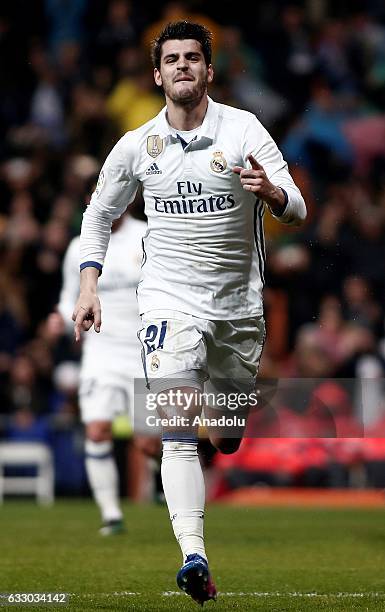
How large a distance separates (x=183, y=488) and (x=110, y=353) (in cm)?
510

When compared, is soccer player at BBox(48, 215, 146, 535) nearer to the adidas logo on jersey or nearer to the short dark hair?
the adidas logo on jersey

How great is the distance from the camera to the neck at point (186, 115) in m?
6.64

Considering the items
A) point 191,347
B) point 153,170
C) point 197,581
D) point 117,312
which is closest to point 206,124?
point 153,170

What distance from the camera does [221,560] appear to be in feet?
28.2

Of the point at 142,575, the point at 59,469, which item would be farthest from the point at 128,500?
the point at 142,575

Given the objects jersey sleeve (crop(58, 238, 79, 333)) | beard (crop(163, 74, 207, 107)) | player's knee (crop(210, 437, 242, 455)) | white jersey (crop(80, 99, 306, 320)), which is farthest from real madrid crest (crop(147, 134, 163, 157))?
jersey sleeve (crop(58, 238, 79, 333))

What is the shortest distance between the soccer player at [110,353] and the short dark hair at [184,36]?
458cm

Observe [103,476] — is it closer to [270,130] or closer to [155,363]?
[155,363]

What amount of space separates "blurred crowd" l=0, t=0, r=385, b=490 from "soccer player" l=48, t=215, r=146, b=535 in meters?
3.23

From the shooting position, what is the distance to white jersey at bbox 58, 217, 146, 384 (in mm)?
11219

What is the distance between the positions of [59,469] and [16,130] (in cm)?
459

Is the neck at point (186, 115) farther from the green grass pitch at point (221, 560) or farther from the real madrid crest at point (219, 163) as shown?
the green grass pitch at point (221, 560)

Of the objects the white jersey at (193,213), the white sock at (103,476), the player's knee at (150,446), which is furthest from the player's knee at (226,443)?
the white sock at (103,476)

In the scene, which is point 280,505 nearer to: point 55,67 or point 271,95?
point 271,95
